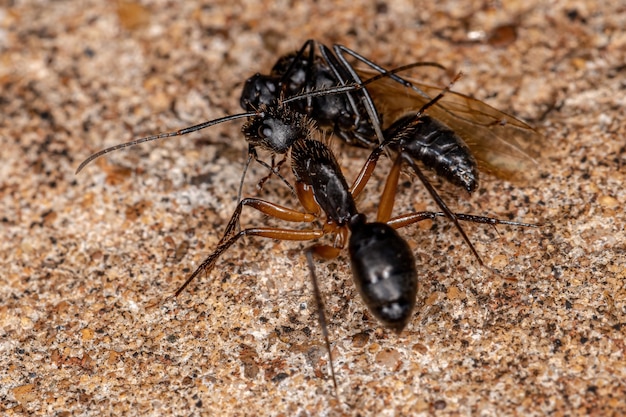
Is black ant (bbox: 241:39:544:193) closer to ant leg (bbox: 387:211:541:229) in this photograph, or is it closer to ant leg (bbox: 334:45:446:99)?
ant leg (bbox: 334:45:446:99)

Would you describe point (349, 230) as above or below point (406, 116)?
below

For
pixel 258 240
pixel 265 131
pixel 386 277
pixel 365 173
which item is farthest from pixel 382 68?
pixel 386 277

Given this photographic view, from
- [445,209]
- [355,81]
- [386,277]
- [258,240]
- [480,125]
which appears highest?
[355,81]

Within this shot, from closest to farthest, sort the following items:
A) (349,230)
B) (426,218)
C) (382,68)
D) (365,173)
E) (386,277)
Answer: (386,277) < (426,218) < (349,230) < (365,173) < (382,68)

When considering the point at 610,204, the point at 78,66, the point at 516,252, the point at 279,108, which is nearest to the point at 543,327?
the point at 516,252

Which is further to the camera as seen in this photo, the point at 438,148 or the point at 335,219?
the point at 438,148

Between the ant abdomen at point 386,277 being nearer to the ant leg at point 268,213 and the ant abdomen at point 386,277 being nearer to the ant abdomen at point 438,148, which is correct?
the ant leg at point 268,213

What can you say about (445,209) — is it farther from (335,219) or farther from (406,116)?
(406,116)

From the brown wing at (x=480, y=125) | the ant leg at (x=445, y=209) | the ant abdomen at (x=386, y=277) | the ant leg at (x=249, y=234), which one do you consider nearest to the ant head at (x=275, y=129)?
the ant leg at (x=249, y=234)

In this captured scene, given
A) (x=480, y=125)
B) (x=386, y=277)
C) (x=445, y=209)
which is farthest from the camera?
(x=480, y=125)
